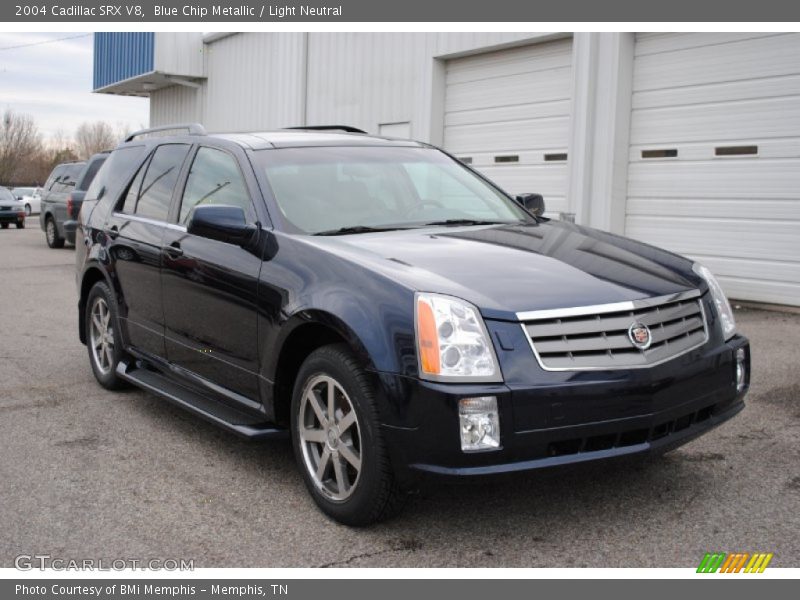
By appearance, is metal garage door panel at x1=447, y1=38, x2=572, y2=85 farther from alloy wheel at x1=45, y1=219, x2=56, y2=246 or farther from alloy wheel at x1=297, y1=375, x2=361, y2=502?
alloy wheel at x1=45, y1=219, x2=56, y2=246

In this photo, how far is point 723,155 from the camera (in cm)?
1051

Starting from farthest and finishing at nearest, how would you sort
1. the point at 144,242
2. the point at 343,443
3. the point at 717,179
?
the point at 717,179 → the point at 144,242 → the point at 343,443

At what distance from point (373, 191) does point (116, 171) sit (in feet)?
8.26

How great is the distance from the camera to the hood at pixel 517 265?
363 centimetres

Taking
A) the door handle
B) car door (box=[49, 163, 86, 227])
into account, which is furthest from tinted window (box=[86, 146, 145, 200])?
car door (box=[49, 163, 86, 227])

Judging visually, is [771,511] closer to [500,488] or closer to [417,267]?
[500,488]

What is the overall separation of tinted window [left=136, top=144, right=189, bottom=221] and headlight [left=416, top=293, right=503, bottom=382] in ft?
8.35

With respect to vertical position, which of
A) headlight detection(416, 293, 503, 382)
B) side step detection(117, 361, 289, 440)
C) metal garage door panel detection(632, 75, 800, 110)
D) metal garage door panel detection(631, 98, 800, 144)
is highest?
metal garage door panel detection(632, 75, 800, 110)

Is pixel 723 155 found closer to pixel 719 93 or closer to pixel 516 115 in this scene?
pixel 719 93

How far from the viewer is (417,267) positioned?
3848 millimetres

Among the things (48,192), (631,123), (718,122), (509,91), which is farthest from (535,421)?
(48,192)

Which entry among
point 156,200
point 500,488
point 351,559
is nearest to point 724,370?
point 500,488

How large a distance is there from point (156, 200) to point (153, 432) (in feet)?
4.74

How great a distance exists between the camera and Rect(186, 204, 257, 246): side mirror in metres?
4.39
